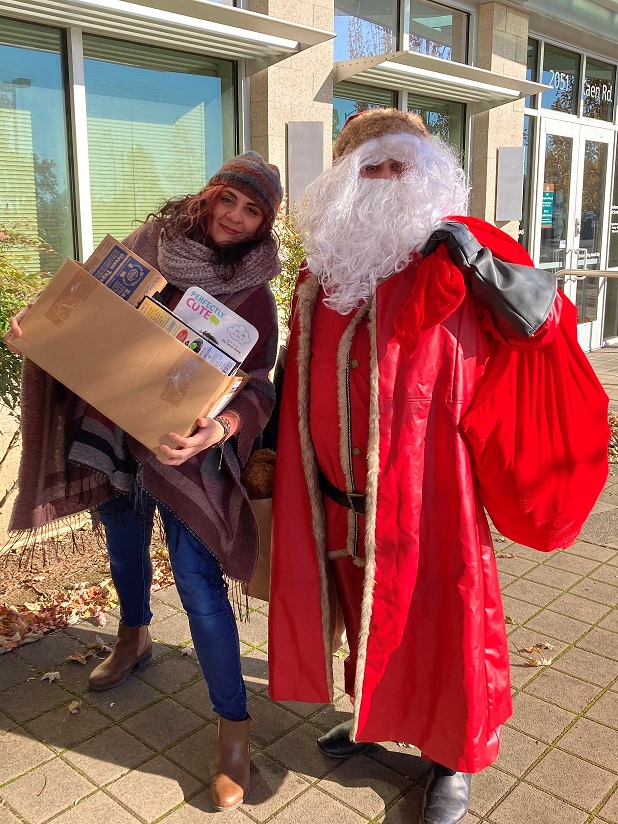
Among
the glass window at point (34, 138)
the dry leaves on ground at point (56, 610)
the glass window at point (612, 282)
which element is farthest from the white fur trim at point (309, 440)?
the glass window at point (612, 282)

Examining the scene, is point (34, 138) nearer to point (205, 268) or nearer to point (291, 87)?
point (291, 87)

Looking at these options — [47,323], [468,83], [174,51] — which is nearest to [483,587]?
[47,323]

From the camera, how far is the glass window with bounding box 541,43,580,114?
8.35 m

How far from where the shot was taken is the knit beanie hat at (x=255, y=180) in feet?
7.08

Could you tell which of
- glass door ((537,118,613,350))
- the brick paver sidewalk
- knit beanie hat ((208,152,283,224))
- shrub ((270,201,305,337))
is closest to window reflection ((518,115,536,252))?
glass door ((537,118,613,350))

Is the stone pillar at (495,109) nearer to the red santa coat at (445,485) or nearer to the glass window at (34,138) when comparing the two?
the glass window at (34,138)

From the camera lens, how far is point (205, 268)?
213 centimetres

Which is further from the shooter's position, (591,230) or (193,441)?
(591,230)

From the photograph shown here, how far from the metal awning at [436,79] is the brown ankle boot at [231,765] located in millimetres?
4797

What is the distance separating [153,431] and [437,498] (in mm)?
774

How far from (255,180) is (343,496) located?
3.08ft

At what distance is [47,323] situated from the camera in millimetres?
1983

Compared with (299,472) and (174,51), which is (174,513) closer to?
(299,472)

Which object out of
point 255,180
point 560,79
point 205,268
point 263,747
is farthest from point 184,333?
point 560,79
